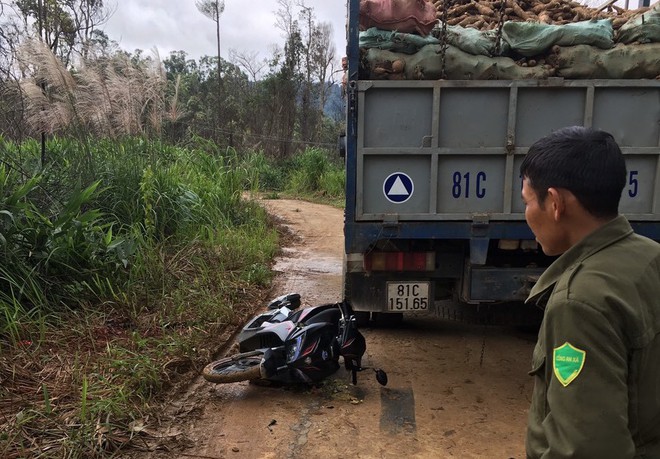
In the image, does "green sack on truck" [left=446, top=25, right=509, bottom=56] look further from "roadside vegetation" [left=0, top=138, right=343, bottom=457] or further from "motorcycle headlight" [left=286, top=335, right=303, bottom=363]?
"roadside vegetation" [left=0, top=138, right=343, bottom=457]

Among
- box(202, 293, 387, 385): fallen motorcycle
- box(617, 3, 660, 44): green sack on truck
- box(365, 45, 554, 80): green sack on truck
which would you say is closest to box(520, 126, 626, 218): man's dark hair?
box(365, 45, 554, 80): green sack on truck

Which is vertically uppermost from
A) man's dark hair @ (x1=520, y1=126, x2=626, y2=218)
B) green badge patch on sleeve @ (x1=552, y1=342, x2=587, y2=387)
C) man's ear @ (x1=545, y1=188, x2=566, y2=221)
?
man's dark hair @ (x1=520, y1=126, x2=626, y2=218)

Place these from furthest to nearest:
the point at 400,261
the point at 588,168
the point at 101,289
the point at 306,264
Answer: the point at 306,264 < the point at 101,289 < the point at 400,261 < the point at 588,168

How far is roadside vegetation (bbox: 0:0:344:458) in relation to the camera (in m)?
3.05

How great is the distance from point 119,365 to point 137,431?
0.65 m

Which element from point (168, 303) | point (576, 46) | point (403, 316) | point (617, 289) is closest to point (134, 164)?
Result: point (168, 303)

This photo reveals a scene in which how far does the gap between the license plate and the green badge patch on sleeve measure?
249cm

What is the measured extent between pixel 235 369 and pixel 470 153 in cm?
198

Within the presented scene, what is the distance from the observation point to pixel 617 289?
3.56 feet

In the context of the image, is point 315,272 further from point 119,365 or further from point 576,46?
point 576,46

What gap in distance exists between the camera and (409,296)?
361 cm

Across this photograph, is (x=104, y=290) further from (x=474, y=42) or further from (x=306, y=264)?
(x=306, y=264)

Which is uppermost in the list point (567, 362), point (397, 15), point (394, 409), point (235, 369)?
point (397, 15)

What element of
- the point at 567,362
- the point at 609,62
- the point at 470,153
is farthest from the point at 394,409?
the point at 609,62
